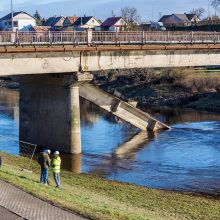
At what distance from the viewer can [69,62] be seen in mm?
39375

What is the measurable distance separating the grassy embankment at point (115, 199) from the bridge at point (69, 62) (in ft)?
29.2

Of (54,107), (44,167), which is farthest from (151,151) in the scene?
(44,167)

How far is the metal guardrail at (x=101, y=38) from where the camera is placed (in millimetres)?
37097

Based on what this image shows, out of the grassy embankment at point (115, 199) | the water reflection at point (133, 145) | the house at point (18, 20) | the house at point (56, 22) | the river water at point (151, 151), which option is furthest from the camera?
the house at point (56, 22)

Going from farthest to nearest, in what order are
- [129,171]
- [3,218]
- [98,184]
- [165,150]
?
[165,150] → [129,171] → [98,184] → [3,218]

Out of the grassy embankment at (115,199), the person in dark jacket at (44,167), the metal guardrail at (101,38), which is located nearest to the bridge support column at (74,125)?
the metal guardrail at (101,38)

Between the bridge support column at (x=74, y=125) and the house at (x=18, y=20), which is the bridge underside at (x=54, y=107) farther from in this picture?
the house at (x=18, y=20)

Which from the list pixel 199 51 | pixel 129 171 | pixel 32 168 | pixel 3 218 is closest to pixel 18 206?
pixel 3 218

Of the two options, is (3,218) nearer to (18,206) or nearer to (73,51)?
(18,206)

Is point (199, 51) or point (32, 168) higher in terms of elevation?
point (199, 51)

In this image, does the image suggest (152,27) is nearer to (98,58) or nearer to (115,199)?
(98,58)

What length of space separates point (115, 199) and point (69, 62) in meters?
16.8

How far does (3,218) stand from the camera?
17703mm

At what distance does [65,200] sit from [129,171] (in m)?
14.6
